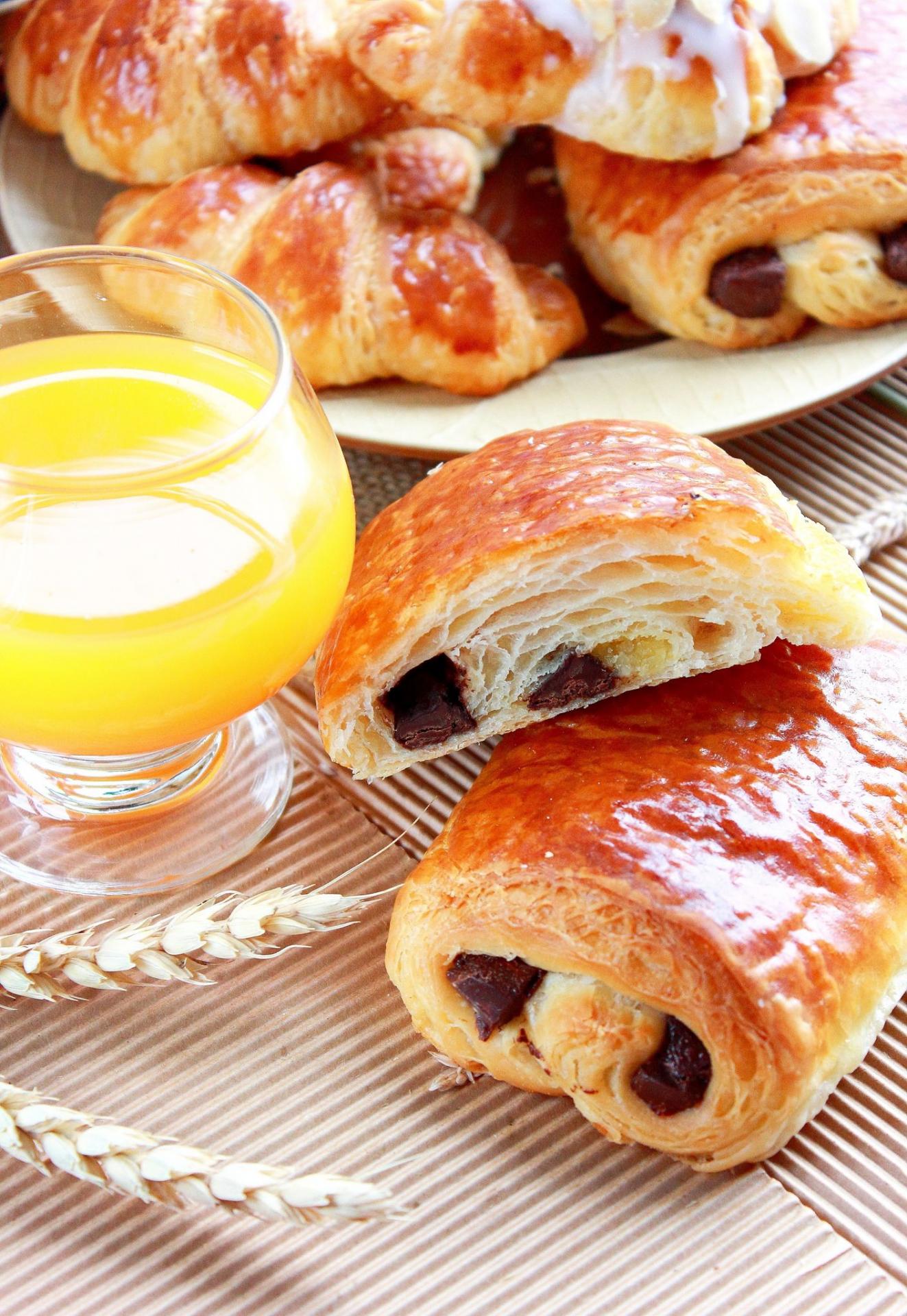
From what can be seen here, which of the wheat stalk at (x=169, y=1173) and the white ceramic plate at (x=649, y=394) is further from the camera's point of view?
the white ceramic plate at (x=649, y=394)

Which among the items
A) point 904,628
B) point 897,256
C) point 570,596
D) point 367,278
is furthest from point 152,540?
point 897,256

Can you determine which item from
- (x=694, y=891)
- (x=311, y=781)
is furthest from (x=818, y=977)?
(x=311, y=781)

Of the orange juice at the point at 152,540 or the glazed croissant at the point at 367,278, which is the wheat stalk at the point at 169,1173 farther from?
the glazed croissant at the point at 367,278

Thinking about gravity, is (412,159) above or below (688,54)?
below

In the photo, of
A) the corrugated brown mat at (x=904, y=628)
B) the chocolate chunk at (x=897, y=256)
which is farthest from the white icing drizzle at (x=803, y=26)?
the corrugated brown mat at (x=904, y=628)

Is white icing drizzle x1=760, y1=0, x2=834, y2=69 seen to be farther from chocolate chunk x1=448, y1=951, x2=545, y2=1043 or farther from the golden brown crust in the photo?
chocolate chunk x1=448, y1=951, x2=545, y2=1043

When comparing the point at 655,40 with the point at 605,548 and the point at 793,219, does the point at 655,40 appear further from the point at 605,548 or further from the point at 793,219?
the point at 605,548

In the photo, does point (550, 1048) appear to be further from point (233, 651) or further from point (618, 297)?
point (618, 297)
